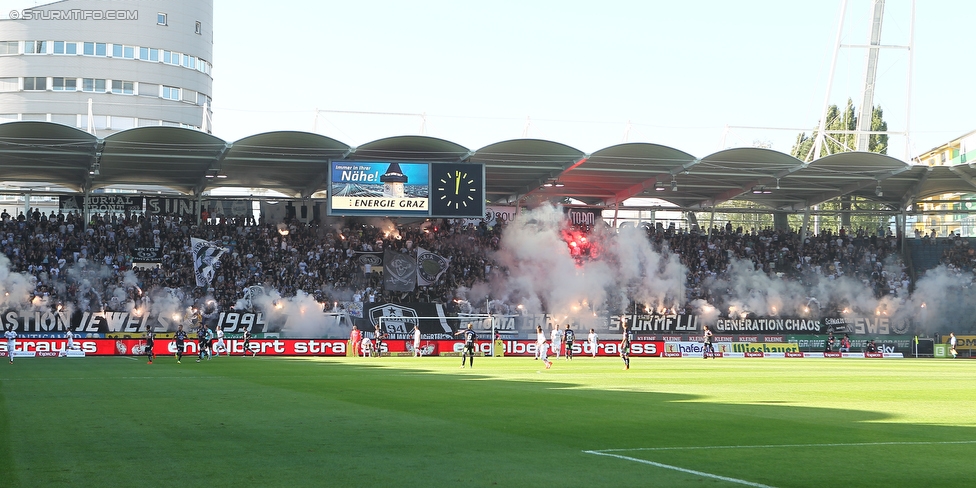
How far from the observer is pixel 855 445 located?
1328 cm

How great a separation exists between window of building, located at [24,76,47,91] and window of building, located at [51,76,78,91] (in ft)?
2.78

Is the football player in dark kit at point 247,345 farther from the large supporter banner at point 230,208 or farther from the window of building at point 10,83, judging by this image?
the window of building at point 10,83

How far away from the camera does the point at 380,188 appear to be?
55281mm

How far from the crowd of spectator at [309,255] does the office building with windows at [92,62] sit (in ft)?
114

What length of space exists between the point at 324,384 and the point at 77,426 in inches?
444

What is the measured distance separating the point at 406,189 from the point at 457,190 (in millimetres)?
2984

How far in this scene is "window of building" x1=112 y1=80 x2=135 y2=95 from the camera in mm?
93125

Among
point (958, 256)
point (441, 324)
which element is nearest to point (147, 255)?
point (441, 324)

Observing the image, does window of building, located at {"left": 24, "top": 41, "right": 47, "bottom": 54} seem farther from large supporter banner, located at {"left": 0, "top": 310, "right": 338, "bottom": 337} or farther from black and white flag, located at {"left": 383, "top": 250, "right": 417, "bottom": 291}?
black and white flag, located at {"left": 383, "top": 250, "right": 417, "bottom": 291}

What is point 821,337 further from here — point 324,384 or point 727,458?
point 727,458

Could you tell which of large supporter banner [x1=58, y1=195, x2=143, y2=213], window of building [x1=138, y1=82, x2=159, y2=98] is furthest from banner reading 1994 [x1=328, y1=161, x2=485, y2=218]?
window of building [x1=138, y1=82, x2=159, y2=98]

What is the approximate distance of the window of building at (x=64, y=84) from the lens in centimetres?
9181

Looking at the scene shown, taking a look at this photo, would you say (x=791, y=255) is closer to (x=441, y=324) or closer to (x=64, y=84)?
(x=441, y=324)

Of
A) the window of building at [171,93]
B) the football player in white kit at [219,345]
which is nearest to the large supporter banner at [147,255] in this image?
the football player in white kit at [219,345]
